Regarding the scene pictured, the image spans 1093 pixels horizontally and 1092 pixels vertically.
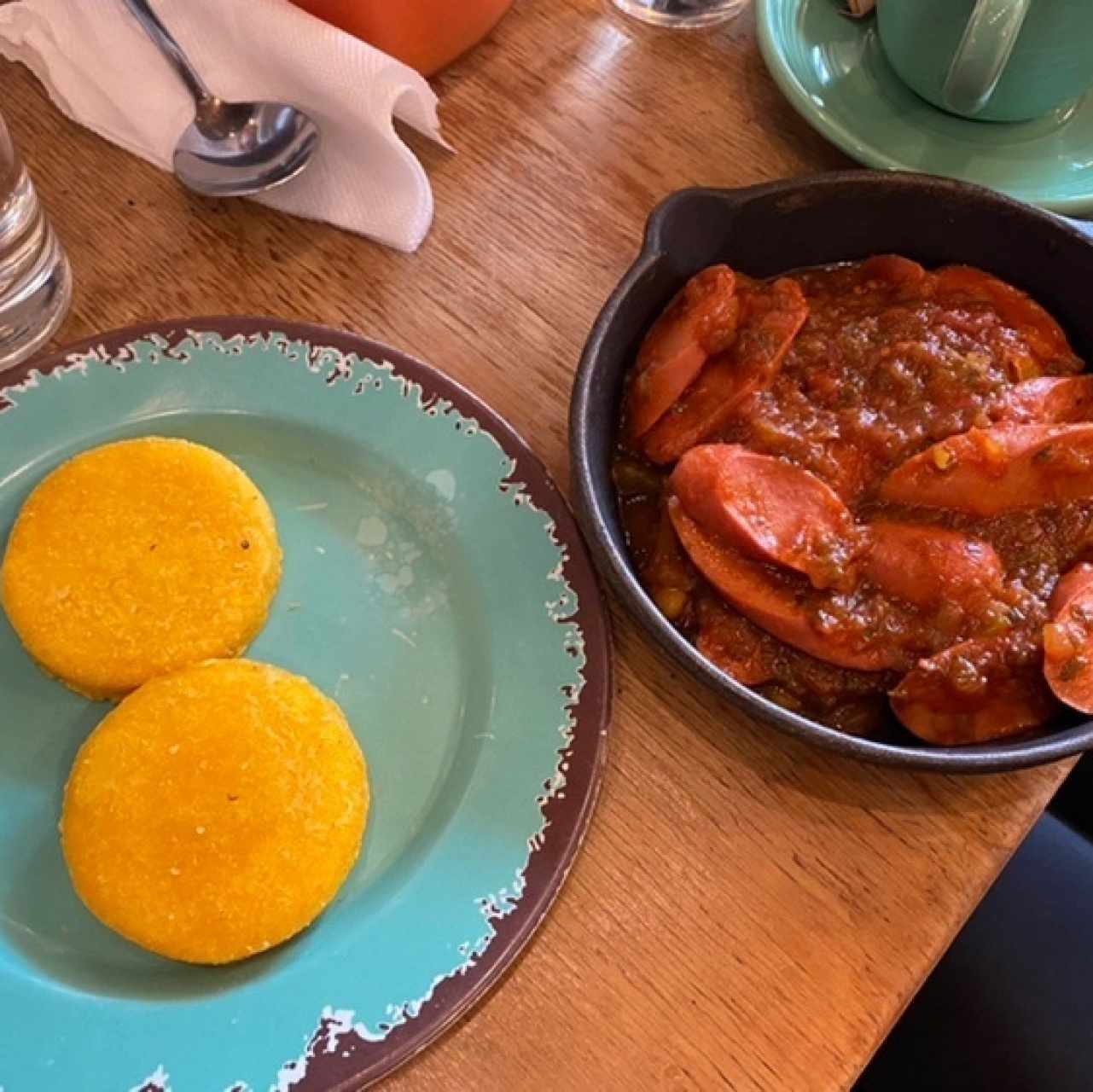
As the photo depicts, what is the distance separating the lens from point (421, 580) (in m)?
0.99

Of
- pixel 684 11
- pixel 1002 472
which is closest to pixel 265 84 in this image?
pixel 684 11

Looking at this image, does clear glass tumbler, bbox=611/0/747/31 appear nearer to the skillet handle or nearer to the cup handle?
the cup handle

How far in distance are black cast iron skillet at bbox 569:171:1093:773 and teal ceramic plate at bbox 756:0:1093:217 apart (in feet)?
0.54

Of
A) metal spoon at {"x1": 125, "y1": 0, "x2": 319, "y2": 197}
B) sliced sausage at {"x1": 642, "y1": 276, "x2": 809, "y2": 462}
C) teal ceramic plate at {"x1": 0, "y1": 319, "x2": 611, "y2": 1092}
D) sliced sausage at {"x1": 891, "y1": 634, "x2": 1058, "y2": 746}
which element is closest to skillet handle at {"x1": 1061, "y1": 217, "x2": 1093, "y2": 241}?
sliced sausage at {"x1": 642, "y1": 276, "x2": 809, "y2": 462}

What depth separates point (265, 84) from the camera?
1.22 metres

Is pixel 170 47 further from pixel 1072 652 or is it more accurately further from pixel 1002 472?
pixel 1072 652

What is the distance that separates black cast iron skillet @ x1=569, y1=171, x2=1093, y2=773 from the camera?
0.94m

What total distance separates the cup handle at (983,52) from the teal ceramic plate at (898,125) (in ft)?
0.19

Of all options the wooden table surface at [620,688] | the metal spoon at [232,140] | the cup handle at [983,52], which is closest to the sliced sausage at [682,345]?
the wooden table surface at [620,688]

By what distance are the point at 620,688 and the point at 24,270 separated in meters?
0.65

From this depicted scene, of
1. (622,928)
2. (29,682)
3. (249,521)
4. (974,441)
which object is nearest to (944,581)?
(974,441)

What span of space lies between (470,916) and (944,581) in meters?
0.41

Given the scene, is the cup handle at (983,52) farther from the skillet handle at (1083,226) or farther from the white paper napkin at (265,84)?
the white paper napkin at (265,84)

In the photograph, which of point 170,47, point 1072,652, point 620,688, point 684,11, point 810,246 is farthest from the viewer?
point 684,11
